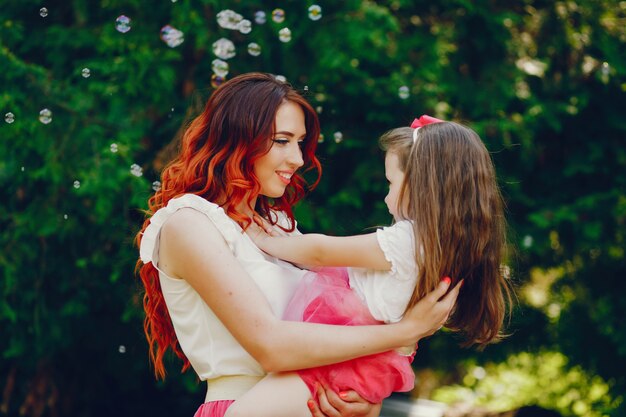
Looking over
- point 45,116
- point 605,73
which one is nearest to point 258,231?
point 45,116

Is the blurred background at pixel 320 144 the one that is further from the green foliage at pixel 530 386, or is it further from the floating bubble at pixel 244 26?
the floating bubble at pixel 244 26

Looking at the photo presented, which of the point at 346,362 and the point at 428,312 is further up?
the point at 428,312

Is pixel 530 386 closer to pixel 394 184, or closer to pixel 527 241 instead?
pixel 527 241

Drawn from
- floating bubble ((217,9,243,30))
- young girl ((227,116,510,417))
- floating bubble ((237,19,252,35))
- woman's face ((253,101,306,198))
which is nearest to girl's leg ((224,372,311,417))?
young girl ((227,116,510,417))

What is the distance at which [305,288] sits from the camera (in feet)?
7.80

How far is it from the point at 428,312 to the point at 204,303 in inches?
27.3

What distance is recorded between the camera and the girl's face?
2328mm

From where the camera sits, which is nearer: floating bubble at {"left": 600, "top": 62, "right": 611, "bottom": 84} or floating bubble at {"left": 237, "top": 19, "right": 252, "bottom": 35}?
floating bubble at {"left": 237, "top": 19, "right": 252, "bottom": 35}

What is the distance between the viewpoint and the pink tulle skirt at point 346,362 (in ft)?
7.22

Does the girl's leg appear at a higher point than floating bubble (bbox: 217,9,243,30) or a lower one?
lower

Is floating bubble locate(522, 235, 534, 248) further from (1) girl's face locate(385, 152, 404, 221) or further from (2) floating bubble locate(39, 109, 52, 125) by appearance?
(2) floating bubble locate(39, 109, 52, 125)

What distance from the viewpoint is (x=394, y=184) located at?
93.0 inches

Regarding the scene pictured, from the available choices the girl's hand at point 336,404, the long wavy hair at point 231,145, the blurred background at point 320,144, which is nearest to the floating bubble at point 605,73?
the blurred background at point 320,144

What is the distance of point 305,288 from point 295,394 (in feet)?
1.20
